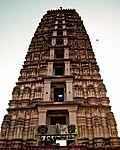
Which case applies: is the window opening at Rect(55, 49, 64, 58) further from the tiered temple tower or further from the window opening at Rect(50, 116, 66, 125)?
the window opening at Rect(50, 116, 66, 125)

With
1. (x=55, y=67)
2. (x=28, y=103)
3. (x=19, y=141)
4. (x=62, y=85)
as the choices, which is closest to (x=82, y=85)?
(x=62, y=85)

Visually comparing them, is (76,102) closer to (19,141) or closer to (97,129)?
(97,129)

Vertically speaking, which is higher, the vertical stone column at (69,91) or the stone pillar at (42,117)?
the vertical stone column at (69,91)

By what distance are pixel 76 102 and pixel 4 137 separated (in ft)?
17.0

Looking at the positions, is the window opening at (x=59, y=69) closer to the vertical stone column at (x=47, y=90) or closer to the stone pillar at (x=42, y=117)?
the vertical stone column at (x=47, y=90)

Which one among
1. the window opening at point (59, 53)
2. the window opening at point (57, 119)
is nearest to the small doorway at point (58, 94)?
the window opening at point (57, 119)

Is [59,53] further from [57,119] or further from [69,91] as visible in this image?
[57,119]

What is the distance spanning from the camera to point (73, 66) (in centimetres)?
2078

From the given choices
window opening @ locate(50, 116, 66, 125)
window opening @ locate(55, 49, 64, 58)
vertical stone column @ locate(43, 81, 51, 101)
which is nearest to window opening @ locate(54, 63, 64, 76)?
window opening @ locate(55, 49, 64, 58)

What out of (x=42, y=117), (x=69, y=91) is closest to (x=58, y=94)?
(x=69, y=91)

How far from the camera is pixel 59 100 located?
19266 mm

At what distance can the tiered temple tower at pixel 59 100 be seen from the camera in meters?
15.4

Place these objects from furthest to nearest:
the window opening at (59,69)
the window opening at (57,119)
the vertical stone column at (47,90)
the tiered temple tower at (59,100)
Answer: the window opening at (59,69)
the vertical stone column at (47,90)
the window opening at (57,119)
the tiered temple tower at (59,100)

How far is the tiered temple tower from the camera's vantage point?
50.4 ft
